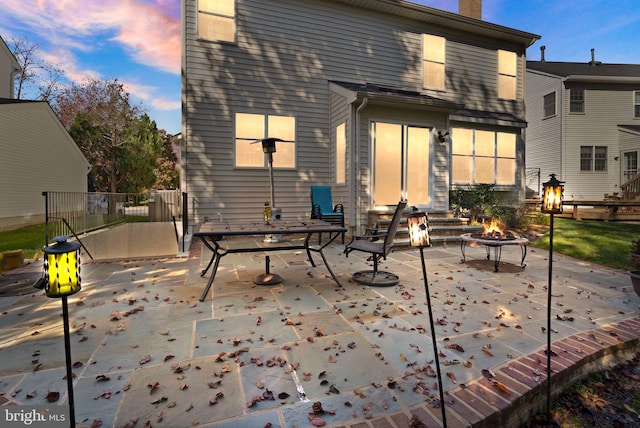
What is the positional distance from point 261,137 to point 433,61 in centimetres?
592

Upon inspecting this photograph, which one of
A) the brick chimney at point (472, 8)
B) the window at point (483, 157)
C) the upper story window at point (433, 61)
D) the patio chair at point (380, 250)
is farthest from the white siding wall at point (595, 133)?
the patio chair at point (380, 250)

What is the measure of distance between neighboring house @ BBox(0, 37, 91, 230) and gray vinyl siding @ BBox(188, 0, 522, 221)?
7.22m

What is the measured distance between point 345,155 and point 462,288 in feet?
14.3

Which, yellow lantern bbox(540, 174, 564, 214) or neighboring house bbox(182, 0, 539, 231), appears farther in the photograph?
neighboring house bbox(182, 0, 539, 231)

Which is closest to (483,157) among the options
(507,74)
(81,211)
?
(507,74)

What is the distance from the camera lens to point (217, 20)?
7480 mm

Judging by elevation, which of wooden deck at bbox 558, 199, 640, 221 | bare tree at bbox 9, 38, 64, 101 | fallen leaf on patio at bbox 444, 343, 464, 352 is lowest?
fallen leaf on patio at bbox 444, 343, 464, 352

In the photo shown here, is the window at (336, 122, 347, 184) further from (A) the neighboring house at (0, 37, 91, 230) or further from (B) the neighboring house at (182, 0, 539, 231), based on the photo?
(A) the neighboring house at (0, 37, 91, 230)

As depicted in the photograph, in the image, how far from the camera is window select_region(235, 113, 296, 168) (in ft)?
25.3

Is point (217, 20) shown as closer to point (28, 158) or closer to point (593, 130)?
point (28, 158)

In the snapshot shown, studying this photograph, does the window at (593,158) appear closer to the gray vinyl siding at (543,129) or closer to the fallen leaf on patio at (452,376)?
the gray vinyl siding at (543,129)

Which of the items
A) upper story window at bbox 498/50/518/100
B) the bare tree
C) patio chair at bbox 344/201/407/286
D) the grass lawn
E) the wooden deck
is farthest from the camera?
the bare tree

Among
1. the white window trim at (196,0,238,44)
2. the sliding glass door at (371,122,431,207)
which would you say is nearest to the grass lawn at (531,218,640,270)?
the sliding glass door at (371,122,431,207)

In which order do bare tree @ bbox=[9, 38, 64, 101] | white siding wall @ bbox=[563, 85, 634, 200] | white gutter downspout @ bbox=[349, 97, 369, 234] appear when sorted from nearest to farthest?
white gutter downspout @ bbox=[349, 97, 369, 234] < white siding wall @ bbox=[563, 85, 634, 200] < bare tree @ bbox=[9, 38, 64, 101]
